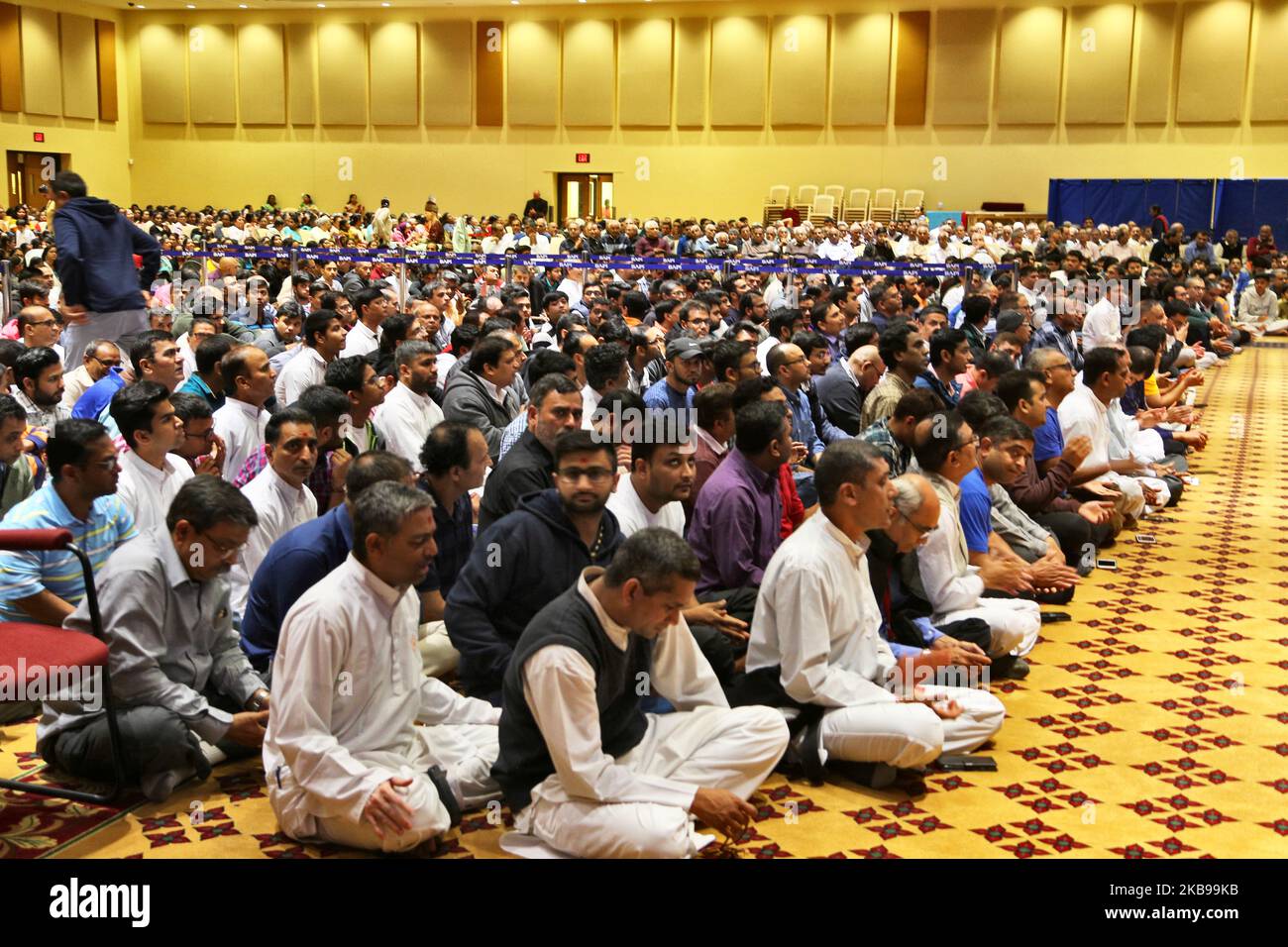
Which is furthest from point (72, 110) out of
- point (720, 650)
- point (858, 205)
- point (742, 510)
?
point (720, 650)

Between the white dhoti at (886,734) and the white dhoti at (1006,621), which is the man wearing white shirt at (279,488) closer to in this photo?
the white dhoti at (886,734)

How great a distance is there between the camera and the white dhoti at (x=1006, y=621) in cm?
533

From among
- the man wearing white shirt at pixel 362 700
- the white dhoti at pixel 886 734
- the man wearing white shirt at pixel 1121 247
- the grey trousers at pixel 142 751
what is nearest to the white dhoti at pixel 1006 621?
the white dhoti at pixel 886 734

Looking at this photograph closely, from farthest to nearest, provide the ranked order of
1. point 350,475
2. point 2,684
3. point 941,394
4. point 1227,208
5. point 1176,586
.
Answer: point 1227,208, point 941,394, point 1176,586, point 350,475, point 2,684

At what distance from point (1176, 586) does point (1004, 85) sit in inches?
889

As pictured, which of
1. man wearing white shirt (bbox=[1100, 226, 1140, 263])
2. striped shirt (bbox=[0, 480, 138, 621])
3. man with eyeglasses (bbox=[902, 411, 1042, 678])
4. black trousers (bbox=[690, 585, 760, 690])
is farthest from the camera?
man wearing white shirt (bbox=[1100, 226, 1140, 263])

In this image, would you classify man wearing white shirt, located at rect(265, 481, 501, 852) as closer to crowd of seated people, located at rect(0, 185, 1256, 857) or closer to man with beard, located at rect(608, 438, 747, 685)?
crowd of seated people, located at rect(0, 185, 1256, 857)

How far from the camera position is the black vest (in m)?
3.45

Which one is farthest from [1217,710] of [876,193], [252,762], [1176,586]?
[876,193]

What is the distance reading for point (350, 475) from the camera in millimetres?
4273

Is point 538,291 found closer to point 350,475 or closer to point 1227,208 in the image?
point 350,475

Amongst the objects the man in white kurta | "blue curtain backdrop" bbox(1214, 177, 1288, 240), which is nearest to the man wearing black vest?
the man in white kurta

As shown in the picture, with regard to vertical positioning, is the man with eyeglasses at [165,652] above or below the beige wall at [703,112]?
below

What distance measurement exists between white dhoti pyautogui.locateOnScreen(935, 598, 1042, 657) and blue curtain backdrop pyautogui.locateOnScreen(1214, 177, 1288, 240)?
2171cm
